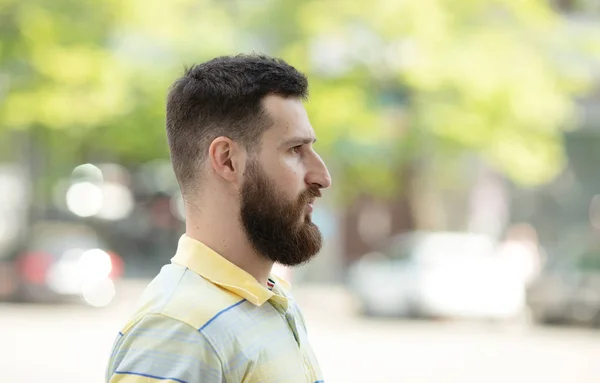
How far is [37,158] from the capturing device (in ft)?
73.8

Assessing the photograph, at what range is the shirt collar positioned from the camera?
208 centimetres

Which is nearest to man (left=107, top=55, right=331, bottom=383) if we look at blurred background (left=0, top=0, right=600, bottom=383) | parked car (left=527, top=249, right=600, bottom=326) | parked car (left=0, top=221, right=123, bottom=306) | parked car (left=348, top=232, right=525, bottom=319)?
blurred background (left=0, top=0, right=600, bottom=383)

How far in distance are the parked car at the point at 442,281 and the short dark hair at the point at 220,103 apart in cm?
1485

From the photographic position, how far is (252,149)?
213 cm

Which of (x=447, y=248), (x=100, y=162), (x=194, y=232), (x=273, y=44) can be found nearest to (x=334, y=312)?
(x=447, y=248)

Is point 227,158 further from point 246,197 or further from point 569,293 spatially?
point 569,293

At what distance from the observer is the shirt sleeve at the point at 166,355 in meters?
1.88

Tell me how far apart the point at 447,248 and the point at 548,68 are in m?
3.55

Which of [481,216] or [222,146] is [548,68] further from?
[222,146]

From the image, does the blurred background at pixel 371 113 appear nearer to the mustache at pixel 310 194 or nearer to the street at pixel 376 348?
the street at pixel 376 348

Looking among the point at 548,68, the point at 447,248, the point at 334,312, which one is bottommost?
the point at 334,312

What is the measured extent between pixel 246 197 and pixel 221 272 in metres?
0.17

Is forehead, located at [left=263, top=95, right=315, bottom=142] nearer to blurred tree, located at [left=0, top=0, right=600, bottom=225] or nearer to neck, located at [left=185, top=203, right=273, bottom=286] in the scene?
neck, located at [left=185, top=203, right=273, bottom=286]

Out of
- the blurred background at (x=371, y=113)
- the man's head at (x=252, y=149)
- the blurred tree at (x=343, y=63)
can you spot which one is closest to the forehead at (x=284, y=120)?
the man's head at (x=252, y=149)
